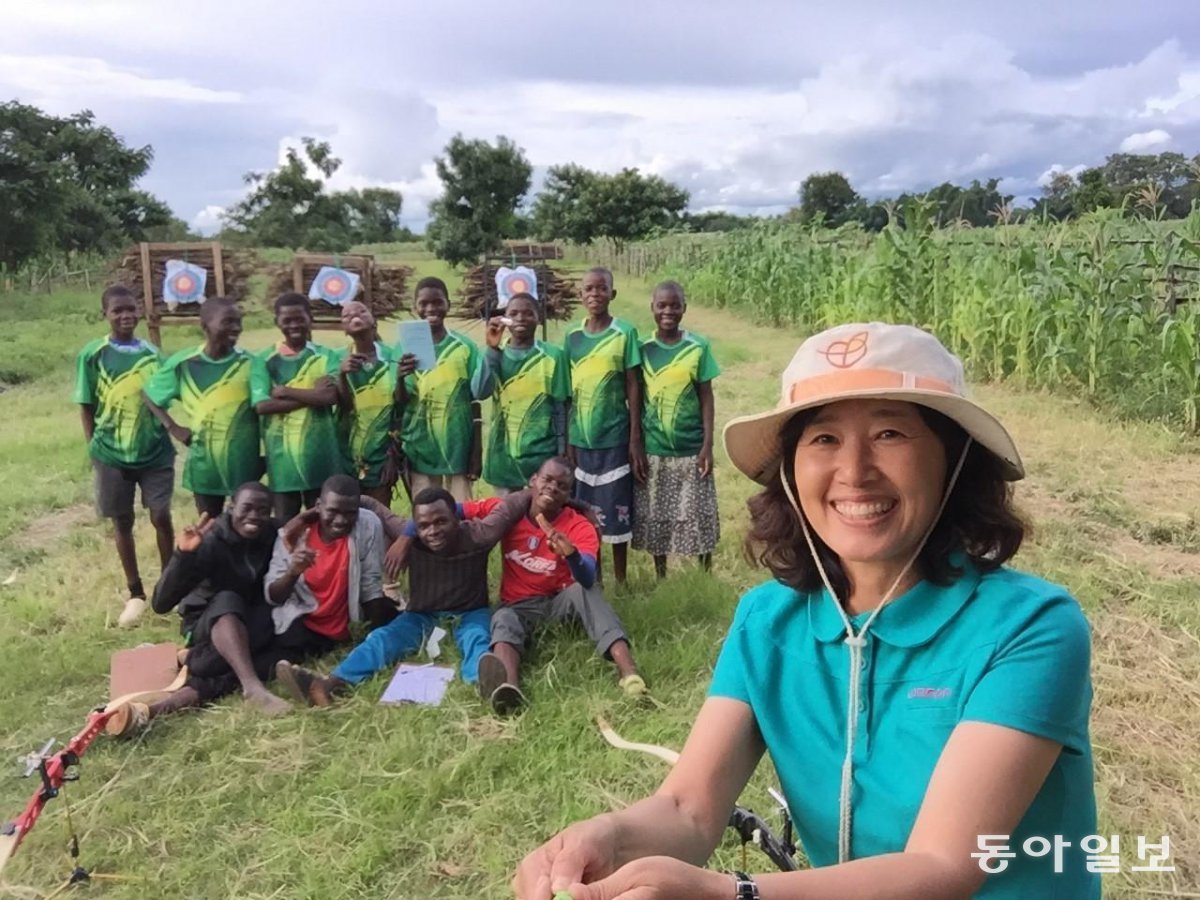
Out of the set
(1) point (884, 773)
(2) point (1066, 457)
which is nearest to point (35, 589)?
(1) point (884, 773)

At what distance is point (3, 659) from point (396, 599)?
172 cm

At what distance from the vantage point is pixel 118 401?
446 centimetres

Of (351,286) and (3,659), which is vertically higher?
(351,286)

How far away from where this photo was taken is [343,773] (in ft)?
10.2

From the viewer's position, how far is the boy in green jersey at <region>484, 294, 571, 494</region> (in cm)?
443

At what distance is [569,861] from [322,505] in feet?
9.66

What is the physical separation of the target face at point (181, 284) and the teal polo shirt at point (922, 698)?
647 cm

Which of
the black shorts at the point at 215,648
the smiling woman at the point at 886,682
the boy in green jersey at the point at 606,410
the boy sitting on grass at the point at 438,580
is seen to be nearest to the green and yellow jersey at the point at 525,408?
the boy in green jersey at the point at 606,410

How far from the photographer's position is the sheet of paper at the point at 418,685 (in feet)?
11.7

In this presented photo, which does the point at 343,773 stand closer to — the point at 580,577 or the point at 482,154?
the point at 580,577

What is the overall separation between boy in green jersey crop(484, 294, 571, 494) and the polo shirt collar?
125 inches

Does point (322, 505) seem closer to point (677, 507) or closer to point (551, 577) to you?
point (551, 577)

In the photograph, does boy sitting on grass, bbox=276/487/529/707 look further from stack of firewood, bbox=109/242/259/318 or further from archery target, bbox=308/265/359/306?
stack of firewood, bbox=109/242/259/318

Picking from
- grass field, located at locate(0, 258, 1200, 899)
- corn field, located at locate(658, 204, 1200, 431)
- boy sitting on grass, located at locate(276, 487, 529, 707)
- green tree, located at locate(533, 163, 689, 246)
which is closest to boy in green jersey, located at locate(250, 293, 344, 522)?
boy sitting on grass, located at locate(276, 487, 529, 707)
